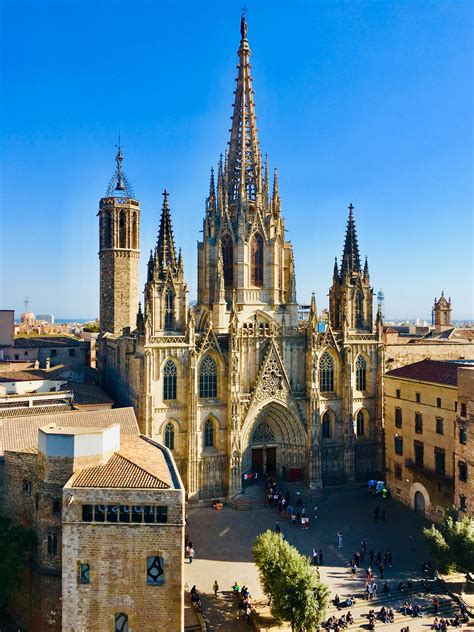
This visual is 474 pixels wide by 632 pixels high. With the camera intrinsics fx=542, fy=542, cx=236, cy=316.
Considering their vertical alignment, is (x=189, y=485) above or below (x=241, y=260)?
below

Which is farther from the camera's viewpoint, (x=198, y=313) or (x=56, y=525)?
(x=198, y=313)

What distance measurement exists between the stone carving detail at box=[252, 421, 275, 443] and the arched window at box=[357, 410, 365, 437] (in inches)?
324

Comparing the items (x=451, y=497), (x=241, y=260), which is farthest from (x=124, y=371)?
(x=451, y=497)

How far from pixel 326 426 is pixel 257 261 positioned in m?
16.1

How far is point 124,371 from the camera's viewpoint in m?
49.7

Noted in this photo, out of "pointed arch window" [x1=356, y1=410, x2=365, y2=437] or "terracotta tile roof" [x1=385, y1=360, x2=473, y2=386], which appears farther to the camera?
"pointed arch window" [x1=356, y1=410, x2=365, y2=437]

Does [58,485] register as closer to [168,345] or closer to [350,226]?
[168,345]

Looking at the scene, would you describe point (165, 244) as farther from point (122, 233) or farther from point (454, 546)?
point (454, 546)

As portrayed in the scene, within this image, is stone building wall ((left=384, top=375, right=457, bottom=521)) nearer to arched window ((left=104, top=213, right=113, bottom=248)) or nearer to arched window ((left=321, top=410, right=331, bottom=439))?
arched window ((left=321, top=410, right=331, bottom=439))

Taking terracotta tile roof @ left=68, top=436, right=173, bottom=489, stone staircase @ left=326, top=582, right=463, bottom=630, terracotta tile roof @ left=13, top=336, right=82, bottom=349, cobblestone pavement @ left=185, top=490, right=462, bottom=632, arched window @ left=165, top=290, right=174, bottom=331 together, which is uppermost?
arched window @ left=165, top=290, right=174, bottom=331

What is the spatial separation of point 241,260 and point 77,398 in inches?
712

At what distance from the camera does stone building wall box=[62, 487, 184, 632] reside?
2353 centimetres

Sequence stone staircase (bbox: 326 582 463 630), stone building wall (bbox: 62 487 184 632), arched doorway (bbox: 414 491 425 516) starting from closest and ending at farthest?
stone building wall (bbox: 62 487 184 632) → stone staircase (bbox: 326 582 463 630) → arched doorway (bbox: 414 491 425 516)

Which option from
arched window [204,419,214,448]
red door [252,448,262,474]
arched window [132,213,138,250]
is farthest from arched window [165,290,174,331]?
arched window [132,213,138,250]
